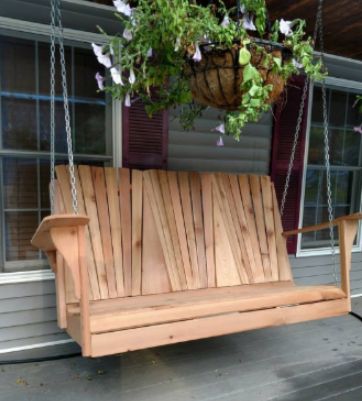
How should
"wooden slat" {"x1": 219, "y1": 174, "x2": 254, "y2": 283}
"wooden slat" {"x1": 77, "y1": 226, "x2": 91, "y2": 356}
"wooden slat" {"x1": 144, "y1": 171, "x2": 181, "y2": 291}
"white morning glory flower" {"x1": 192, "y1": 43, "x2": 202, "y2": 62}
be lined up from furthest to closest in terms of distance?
"wooden slat" {"x1": 219, "y1": 174, "x2": 254, "y2": 283}
"wooden slat" {"x1": 144, "y1": 171, "x2": 181, "y2": 291}
"white morning glory flower" {"x1": 192, "y1": 43, "x2": 202, "y2": 62}
"wooden slat" {"x1": 77, "y1": 226, "x2": 91, "y2": 356}

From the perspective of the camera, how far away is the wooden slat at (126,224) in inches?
81.1

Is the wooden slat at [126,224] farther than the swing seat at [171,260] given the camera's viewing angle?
Yes

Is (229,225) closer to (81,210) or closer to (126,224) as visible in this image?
(126,224)

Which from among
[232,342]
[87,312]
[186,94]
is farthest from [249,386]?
[186,94]

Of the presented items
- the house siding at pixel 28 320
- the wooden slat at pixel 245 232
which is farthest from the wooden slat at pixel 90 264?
the wooden slat at pixel 245 232

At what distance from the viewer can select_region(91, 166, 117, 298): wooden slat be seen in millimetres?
2012

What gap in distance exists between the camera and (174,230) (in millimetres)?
2238

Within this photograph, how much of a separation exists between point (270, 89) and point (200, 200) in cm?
93

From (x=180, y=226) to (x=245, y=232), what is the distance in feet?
1.57

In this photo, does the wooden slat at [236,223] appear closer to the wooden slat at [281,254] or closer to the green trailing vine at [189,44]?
the wooden slat at [281,254]

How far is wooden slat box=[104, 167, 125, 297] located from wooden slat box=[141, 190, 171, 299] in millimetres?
139

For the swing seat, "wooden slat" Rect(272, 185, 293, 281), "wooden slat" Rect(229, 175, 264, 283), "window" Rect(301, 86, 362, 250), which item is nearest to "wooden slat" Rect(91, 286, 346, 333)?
the swing seat

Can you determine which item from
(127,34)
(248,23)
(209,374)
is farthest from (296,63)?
(209,374)

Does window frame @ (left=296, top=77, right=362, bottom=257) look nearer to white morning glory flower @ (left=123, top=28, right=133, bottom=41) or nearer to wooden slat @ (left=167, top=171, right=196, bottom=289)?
wooden slat @ (left=167, top=171, right=196, bottom=289)
